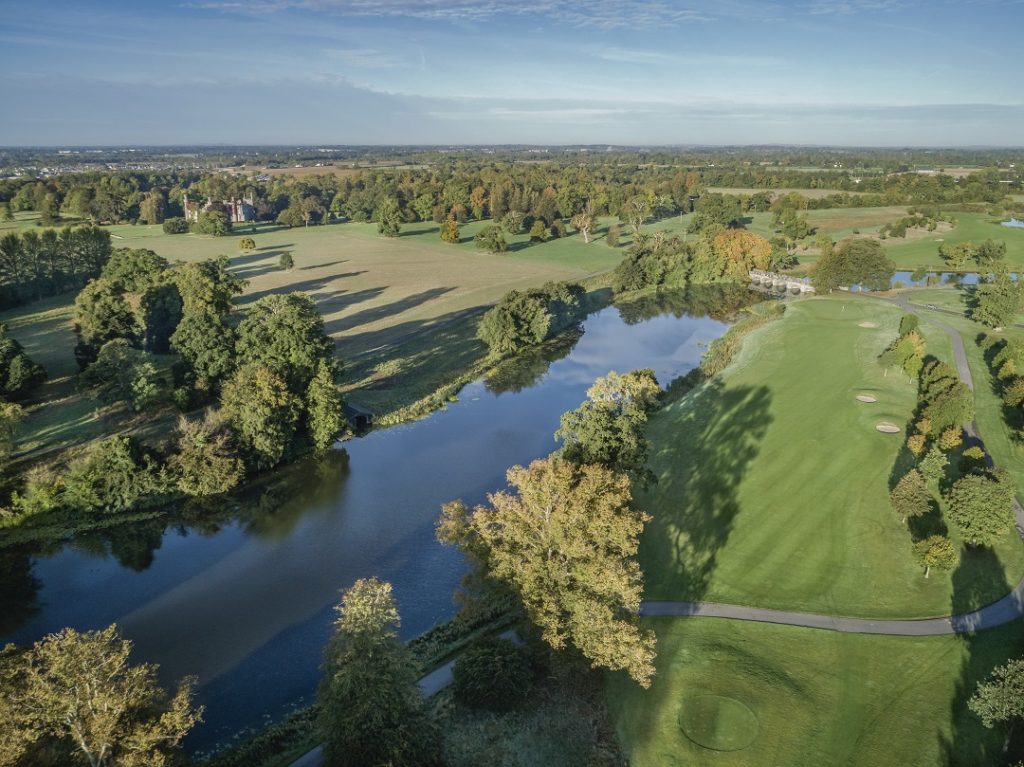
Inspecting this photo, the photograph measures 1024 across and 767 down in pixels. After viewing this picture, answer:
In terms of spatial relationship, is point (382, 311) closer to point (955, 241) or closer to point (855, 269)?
point (855, 269)

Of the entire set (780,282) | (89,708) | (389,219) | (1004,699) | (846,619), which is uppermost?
(389,219)

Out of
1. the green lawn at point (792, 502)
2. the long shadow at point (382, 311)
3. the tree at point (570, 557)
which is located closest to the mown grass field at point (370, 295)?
the long shadow at point (382, 311)

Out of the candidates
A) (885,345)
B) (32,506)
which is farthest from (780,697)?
(885,345)

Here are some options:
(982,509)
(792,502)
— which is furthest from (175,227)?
(982,509)

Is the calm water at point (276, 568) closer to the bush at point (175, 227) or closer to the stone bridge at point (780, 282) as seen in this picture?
the stone bridge at point (780, 282)

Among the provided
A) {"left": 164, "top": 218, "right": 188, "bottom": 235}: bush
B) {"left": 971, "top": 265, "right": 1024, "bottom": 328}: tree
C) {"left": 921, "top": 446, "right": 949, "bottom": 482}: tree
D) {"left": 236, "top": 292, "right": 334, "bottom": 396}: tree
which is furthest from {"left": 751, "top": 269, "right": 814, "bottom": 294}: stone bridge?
{"left": 164, "top": 218, "right": 188, "bottom": 235}: bush

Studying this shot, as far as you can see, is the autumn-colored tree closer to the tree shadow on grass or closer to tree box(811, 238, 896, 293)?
tree box(811, 238, 896, 293)
